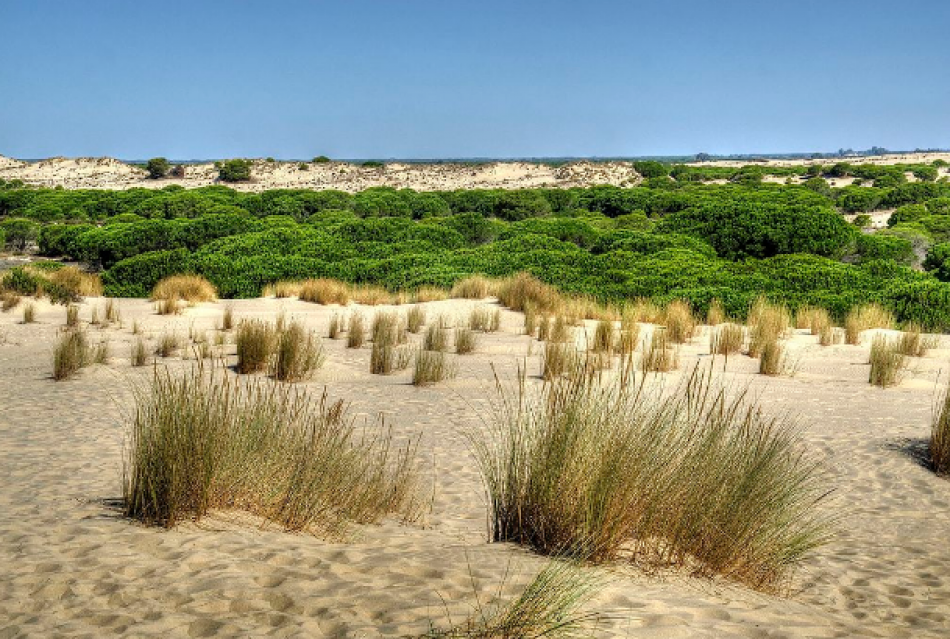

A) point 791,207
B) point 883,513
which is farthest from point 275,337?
point 791,207

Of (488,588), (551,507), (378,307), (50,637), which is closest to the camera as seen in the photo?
(50,637)

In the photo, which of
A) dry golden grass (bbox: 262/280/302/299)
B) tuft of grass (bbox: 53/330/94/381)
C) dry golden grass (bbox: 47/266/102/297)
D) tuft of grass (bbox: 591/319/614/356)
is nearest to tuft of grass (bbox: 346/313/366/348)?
tuft of grass (bbox: 591/319/614/356)

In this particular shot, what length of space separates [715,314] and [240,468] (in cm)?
1296

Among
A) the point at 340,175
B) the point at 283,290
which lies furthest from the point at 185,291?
the point at 340,175

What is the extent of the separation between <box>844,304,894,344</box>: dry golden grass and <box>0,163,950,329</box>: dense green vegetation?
3.72 ft

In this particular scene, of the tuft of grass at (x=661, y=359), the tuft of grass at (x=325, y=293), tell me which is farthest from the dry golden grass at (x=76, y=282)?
the tuft of grass at (x=661, y=359)

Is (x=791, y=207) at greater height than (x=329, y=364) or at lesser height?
greater

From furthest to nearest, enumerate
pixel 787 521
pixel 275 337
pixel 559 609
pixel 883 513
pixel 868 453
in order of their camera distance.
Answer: pixel 275 337 < pixel 868 453 < pixel 883 513 < pixel 787 521 < pixel 559 609

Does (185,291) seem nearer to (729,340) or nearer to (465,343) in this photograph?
(465,343)

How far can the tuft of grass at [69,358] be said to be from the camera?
10.6m

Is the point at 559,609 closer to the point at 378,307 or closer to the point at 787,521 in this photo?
the point at 787,521

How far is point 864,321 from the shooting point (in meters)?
15.2

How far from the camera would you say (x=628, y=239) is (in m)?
25.6

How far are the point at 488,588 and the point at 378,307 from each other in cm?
1532
